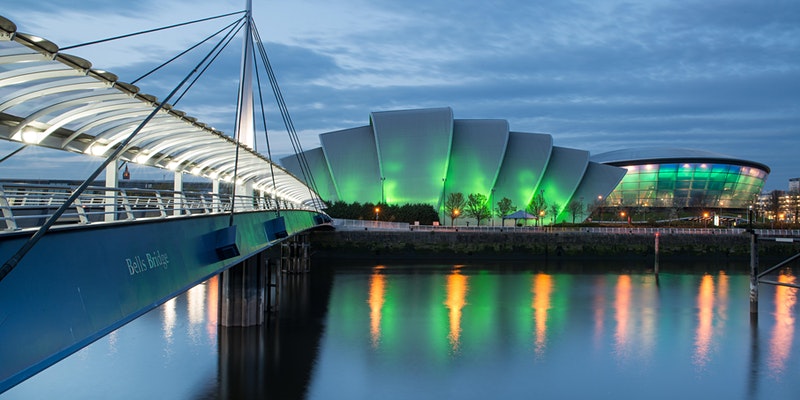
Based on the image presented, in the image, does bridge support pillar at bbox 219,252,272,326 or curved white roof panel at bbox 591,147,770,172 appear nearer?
bridge support pillar at bbox 219,252,272,326

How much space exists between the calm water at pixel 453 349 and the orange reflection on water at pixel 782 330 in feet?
0.34

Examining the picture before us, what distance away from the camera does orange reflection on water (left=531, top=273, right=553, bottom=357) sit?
20673mm

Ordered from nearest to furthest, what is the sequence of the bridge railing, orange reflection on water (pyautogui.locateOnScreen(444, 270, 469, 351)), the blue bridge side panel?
the blue bridge side panel < the bridge railing < orange reflection on water (pyautogui.locateOnScreen(444, 270, 469, 351))

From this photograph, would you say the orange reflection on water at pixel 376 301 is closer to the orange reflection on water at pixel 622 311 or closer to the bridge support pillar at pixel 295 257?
the bridge support pillar at pixel 295 257

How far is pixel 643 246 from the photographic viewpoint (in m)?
49.7

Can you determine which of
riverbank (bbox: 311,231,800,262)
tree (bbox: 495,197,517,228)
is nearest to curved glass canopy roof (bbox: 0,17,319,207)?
riverbank (bbox: 311,231,800,262)

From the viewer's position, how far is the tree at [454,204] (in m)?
69.8

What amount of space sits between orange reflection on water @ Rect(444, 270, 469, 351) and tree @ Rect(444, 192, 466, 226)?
97.2ft

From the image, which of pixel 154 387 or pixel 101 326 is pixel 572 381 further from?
pixel 101 326

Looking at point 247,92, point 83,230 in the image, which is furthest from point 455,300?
point 83,230

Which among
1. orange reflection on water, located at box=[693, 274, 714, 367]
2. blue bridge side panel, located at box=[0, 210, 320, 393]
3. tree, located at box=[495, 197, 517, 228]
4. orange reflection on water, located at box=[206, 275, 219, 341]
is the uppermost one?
tree, located at box=[495, 197, 517, 228]

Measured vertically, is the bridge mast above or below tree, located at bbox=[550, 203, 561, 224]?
above

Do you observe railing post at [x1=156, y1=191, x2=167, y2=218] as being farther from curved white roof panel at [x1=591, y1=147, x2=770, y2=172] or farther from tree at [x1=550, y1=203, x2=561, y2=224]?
curved white roof panel at [x1=591, y1=147, x2=770, y2=172]

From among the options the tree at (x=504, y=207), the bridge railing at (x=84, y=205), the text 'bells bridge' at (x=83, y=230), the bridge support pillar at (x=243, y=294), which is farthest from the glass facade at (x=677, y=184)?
the text 'bells bridge' at (x=83, y=230)
